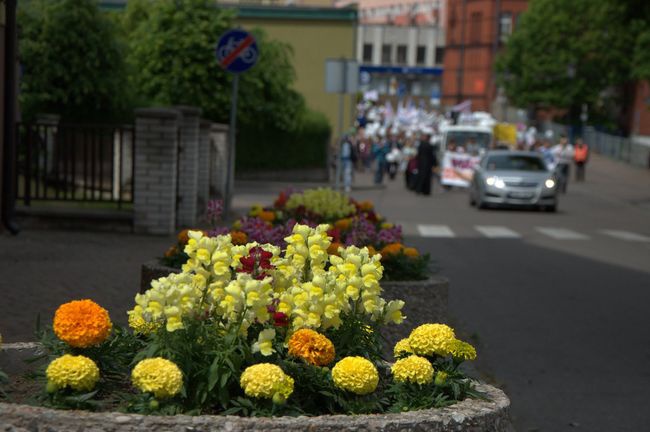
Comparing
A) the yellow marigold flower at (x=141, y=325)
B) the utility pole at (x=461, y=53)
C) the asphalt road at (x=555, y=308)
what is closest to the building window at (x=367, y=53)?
the utility pole at (x=461, y=53)

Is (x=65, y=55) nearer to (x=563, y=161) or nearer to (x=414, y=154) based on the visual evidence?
(x=414, y=154)

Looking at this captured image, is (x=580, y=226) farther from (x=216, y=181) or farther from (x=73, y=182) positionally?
(x=73, y=182)

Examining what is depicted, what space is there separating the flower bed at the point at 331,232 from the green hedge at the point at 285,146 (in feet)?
108

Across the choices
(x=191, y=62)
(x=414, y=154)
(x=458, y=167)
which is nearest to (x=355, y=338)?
(x=191, y=62)

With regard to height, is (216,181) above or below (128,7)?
below

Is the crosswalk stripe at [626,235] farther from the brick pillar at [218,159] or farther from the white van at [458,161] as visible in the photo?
the white van at [458,161]

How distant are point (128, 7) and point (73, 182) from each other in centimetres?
2923

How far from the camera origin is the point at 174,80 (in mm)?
41781

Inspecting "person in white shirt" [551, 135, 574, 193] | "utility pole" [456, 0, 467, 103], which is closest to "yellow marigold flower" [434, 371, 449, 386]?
"person in white shirt" [551, 135, 574, 193]

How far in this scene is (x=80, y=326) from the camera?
4906 millimetres

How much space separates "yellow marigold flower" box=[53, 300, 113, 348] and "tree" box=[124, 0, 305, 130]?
36118 mm

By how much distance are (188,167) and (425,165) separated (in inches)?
815

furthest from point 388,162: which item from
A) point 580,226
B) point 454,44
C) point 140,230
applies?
point 454,44

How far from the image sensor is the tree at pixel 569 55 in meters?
86.1
